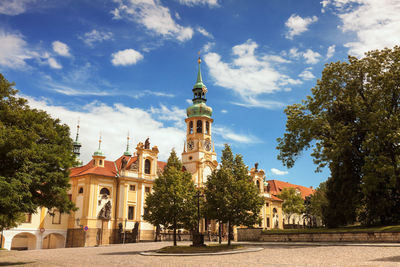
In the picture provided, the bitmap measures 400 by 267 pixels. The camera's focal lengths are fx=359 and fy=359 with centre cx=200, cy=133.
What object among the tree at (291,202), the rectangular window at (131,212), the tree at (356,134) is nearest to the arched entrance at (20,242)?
the rectangular window at (131,212)

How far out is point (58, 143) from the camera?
2180cm

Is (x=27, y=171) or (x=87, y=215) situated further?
(x=87, y=215)

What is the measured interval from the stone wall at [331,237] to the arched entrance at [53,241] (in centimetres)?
2650

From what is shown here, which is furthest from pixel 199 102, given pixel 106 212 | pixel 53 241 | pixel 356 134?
pixel 356 134

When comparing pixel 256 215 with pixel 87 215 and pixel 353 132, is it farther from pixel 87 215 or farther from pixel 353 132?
pixel 87 215

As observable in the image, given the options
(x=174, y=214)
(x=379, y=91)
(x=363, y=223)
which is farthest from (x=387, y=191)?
(x=174, y=214)

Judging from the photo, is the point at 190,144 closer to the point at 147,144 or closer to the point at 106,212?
the point at 147,144

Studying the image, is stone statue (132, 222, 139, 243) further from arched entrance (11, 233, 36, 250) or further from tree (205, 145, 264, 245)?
tree (205, 145, 264, 245)

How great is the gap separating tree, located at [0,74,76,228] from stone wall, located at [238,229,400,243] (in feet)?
66.1

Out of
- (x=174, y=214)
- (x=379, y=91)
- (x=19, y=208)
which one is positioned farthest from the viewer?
(x=379, y=91)

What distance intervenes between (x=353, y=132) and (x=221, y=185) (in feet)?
42.2

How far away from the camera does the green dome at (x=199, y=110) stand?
7112 centimetres

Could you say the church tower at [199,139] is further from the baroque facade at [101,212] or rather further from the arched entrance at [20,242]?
the arched entrance at [20,242]

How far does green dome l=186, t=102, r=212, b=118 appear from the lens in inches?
2800
